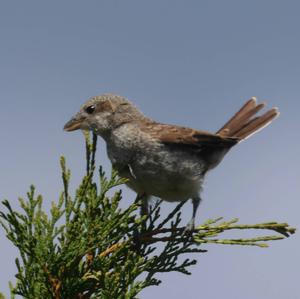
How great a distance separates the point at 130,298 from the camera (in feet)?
13.1

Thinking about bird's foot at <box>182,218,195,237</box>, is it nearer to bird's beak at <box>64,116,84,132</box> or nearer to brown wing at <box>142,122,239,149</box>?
brown wing at <box>142,122,239,149</box>

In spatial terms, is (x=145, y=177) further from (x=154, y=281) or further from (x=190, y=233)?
(x=154, y=281)

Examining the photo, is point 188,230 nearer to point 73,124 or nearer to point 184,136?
point 184,136

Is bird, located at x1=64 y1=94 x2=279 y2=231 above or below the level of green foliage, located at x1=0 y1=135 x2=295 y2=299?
above

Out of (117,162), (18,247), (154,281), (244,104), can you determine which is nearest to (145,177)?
(117,162)

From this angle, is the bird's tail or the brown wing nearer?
the brown wing

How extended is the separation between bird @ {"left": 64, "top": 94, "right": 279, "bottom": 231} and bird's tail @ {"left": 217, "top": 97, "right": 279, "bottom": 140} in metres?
0.80

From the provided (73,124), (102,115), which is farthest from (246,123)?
(73,124)

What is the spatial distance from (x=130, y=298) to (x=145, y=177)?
5.45 feet

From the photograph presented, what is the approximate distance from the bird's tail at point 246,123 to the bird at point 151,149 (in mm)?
798

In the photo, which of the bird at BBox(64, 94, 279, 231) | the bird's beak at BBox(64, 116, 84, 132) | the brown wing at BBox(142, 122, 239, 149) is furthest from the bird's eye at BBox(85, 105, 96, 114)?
the brown wing at BBox(142, 122, 239, 149)

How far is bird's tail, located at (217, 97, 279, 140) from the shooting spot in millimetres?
7336

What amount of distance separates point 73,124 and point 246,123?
2508 millimetres

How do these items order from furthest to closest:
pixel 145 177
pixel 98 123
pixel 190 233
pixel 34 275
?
1. pixel 98 123
2. pixel 145 177
3. pixel 190 233
4. pixel 34 275
